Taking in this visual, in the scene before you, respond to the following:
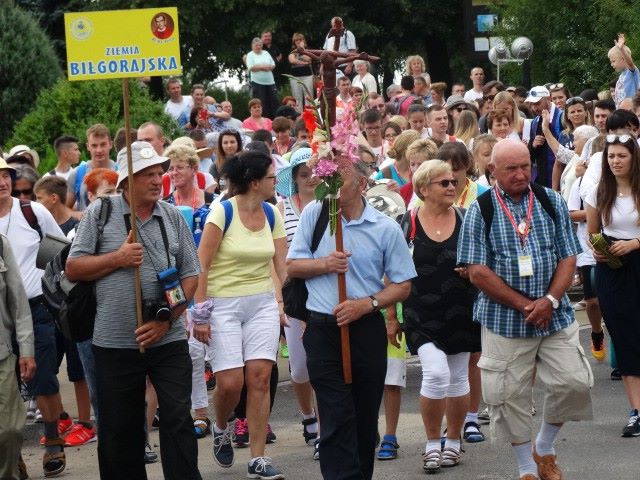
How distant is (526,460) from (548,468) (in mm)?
193

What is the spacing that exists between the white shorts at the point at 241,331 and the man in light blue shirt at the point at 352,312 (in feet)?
4.98

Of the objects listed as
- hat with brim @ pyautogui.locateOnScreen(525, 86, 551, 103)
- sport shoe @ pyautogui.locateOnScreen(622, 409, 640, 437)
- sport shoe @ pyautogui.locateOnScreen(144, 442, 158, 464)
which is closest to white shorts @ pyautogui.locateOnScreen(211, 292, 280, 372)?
sport shoe @ pyautogui.locateOnScreen(144, 442, 158, 464)

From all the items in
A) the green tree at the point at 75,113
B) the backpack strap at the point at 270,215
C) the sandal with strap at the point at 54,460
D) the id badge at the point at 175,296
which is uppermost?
the green tree at the point at 75,113

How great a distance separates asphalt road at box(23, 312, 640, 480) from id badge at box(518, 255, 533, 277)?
3.33 ft

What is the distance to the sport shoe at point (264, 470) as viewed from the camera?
9553 mm

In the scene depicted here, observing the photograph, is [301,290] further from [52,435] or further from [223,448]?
[52,435]

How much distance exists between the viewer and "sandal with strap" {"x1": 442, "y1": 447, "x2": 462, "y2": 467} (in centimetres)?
971

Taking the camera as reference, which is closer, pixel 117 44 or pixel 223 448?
pixel 117 44

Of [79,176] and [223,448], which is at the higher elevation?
[79,176]

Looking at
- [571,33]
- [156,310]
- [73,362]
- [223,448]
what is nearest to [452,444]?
[223,448]

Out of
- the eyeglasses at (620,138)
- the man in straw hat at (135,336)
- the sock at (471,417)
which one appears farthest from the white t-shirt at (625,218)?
the man in straw hat at (135,336)

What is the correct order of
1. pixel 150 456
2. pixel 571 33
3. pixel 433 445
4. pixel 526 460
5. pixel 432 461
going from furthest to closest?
1. pixel 571 33
2. pixel 150 456
3. pixel 433 445
4. pixel 432 461
5. pixel 526 460

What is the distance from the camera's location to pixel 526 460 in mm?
8805

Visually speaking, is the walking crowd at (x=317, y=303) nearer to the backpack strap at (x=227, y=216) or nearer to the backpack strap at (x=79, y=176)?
the backpack strap at (x=227, y=216)
